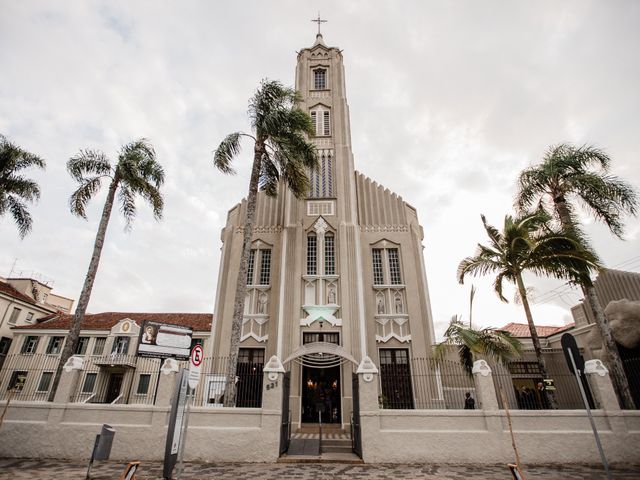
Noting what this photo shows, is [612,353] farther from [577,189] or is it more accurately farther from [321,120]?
[321,120]

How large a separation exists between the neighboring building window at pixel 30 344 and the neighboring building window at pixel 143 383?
10874mm

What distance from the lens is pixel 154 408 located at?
34.4 feet

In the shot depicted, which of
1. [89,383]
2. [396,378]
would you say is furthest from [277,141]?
[89,383]

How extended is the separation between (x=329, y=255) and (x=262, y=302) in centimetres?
453

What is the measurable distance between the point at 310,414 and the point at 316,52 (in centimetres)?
2469

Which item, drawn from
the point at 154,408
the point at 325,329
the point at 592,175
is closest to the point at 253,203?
the point at 325,329

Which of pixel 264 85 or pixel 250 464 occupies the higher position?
pixel 264 85

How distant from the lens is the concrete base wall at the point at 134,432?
32.6 feet

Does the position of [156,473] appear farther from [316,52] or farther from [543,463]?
[316,52]

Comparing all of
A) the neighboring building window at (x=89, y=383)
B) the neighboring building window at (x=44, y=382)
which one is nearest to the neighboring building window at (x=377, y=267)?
the neighboring building window at (x=89, y=383)

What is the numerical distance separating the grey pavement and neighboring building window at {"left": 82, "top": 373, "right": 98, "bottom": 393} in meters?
20.4

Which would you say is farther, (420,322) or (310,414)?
(420,322)

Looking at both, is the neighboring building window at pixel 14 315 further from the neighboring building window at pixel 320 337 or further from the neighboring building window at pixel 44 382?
the neighboring building window at pixel 320 337

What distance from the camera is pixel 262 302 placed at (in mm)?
17922
